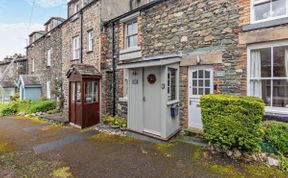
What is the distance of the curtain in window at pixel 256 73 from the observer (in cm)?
511

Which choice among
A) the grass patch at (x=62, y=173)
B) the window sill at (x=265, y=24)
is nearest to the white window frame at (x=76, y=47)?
the grass patch at (x=62, y=173)

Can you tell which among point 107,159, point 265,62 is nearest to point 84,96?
point 107,159

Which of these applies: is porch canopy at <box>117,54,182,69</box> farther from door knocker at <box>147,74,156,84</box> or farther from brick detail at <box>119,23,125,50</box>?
brick detail at <box>119,23,125,50</box>

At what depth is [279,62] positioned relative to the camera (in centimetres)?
479

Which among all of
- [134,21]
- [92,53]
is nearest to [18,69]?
[92,53]

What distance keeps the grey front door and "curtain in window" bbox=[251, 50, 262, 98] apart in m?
2.94

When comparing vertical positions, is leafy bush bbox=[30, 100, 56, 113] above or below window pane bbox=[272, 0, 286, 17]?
below

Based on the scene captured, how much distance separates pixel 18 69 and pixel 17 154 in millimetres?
20579

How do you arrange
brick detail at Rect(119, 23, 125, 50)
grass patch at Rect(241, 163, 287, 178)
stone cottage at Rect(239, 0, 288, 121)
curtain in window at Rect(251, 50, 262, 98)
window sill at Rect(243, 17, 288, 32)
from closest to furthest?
grass patch at Rect(241, 163, 287, 178) → window sill at Rect(243, 17, 288, 32) → stone cottage at Rect(239, 0, 288, 121) → curtain in window at Rect(251, 50, 262, 98) → brick detail at Rect(119, 23, 125, 50)

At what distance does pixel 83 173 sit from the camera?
4027 millimetres

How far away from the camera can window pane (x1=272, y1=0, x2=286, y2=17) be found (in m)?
4.71

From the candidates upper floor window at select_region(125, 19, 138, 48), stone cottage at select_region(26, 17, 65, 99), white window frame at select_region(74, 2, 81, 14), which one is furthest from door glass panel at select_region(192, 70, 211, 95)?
white window frame at select_region(74, 2, 81, 14)

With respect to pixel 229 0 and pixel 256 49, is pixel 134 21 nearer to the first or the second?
pixel 229 0

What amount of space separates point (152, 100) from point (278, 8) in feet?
15.4
